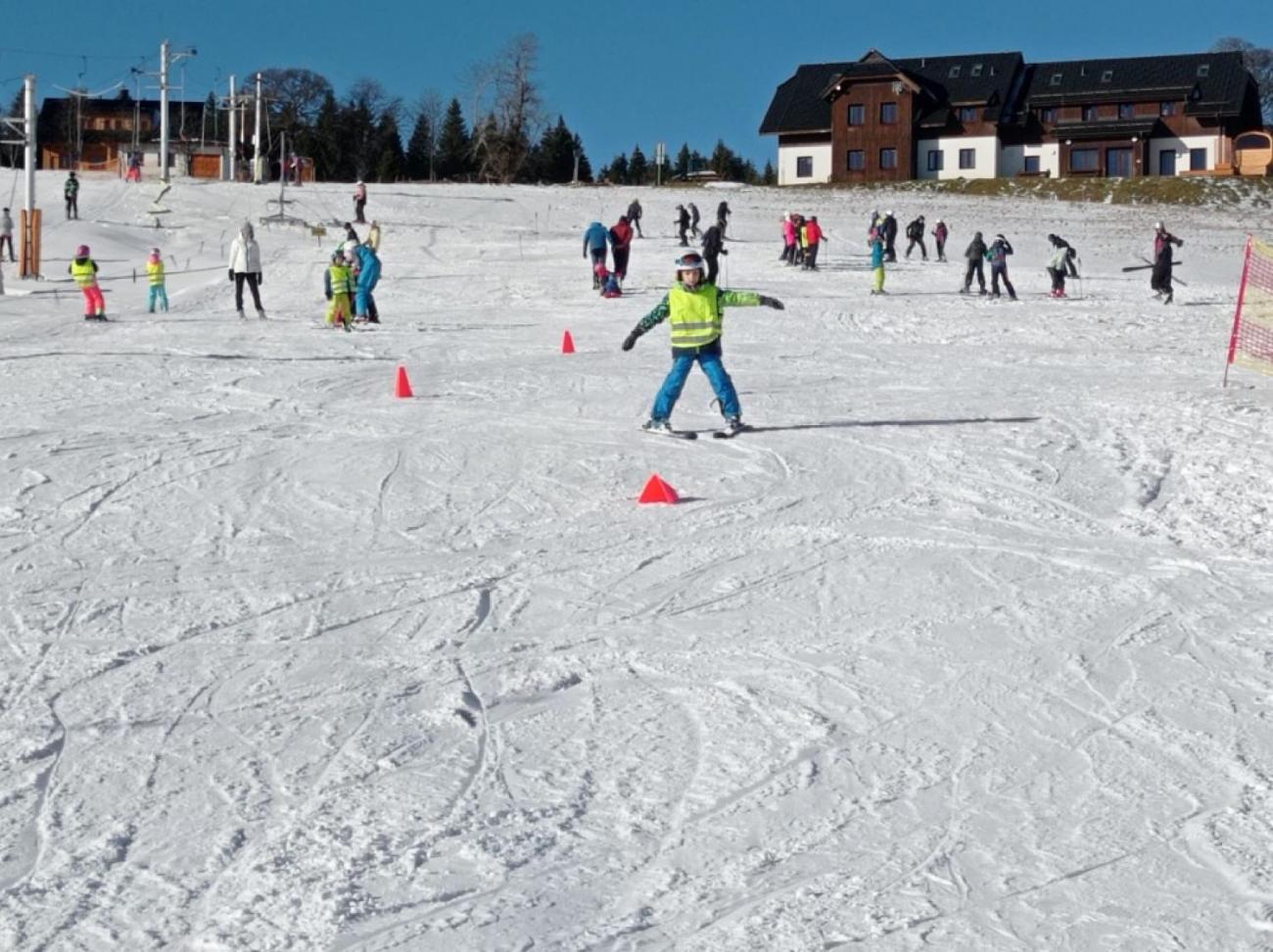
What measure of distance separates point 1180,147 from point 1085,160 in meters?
4.41

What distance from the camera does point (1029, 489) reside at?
415 inches

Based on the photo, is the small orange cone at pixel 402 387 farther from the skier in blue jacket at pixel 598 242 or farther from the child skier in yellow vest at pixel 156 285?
the skier in blue jacket at pixel 598 242

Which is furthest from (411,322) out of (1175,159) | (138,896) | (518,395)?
(1175,159)

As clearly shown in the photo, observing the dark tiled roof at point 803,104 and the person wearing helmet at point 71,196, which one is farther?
the dark tiled roof at point 803,104

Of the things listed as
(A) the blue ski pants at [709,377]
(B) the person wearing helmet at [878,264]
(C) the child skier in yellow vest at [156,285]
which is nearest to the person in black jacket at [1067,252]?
(B) the person wearing helmet at [878,264]

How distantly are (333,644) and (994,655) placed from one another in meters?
2.84

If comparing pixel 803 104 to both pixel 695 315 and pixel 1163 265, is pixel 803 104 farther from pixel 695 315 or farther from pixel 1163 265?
pixel 695 315

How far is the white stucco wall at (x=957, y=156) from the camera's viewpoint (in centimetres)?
7412

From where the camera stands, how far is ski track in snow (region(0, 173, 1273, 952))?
4.43 metres

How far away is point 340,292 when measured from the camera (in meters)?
20.9

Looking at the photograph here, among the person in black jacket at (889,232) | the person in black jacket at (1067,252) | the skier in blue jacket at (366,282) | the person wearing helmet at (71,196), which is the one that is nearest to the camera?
the skier in blue jacket at (366,282)

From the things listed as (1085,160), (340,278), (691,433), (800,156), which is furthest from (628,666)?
(800,156)

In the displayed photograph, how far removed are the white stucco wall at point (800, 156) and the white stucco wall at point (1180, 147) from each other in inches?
584

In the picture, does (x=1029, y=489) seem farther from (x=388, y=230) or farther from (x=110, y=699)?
(x=388, y=230)
